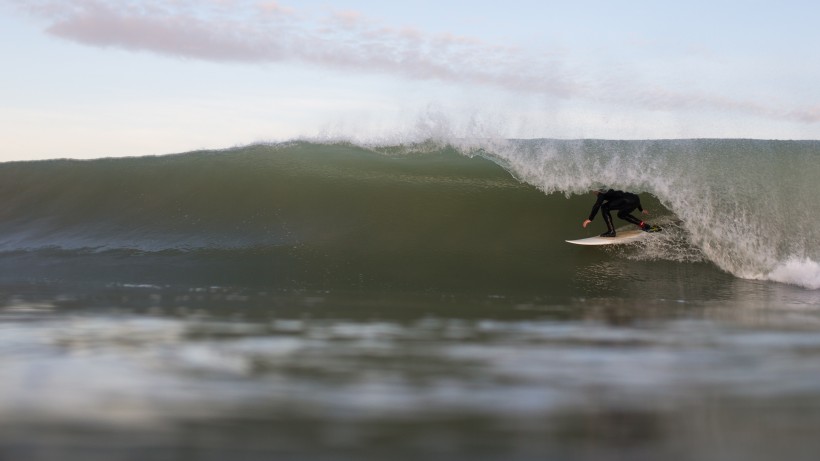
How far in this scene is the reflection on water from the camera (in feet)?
8.99

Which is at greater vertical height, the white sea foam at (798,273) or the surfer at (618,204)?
the surfer at (618,204)

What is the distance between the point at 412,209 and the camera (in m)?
12.2

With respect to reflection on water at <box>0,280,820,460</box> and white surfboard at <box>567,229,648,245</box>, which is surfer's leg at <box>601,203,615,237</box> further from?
reflection on water at <box>0,280,820,460</box>

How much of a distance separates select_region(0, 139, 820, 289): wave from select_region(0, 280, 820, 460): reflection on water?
3.58 metres

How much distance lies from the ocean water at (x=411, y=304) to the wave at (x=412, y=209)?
0.05m

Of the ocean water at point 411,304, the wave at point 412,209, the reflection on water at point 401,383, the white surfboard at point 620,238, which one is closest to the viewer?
the reflection on water at point 401,383

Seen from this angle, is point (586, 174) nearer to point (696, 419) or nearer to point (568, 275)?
point (568, 275)

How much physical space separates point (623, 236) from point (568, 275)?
1263 millimetres

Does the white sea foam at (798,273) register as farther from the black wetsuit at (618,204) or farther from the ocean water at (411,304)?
the black wetsuit at (618,204)

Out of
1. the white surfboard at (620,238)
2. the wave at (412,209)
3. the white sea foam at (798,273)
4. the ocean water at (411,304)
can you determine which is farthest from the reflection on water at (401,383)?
the white surfboard at (620,238)

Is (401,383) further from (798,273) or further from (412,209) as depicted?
(412,209)

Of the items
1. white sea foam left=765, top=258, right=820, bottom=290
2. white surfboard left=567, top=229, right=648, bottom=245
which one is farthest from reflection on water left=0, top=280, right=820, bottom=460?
white surfboard left=567, top=229, right=648, bottom=245

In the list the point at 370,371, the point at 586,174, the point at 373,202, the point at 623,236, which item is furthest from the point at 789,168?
the point at 370,371

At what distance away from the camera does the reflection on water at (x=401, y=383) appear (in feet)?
8.99
